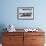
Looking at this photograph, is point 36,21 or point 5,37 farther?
point 36,21

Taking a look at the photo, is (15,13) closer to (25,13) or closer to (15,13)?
(15,13)

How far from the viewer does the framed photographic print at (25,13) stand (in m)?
4.27

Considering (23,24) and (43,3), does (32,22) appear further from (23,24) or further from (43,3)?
(43,3)

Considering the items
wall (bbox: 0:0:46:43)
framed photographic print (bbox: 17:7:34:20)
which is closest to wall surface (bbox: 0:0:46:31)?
wall (bbox: 0:0:46:43)

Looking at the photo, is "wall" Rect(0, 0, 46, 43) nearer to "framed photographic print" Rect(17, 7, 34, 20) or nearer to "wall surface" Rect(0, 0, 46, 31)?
"wall surface" Rect(0, 0, 46, 31)

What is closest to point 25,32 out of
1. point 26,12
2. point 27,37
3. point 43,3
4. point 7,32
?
point 27,37

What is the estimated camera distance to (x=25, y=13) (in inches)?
169

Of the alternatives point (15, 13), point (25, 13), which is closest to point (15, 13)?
point (15, 13)

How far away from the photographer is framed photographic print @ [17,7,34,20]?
4273mm

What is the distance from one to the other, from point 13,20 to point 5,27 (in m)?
0.36

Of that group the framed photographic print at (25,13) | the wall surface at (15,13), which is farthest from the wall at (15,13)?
the framed photographic print at (25,13)

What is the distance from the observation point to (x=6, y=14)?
14.1ft

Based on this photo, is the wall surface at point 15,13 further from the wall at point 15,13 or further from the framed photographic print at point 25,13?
the framed photographic print at point 25,13

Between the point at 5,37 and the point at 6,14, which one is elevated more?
the point at 6,14
